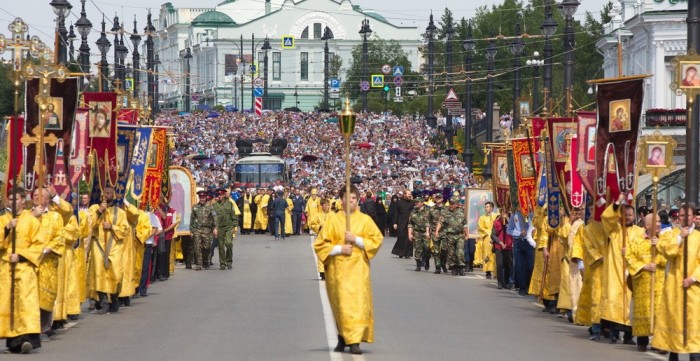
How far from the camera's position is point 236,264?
36250 mm

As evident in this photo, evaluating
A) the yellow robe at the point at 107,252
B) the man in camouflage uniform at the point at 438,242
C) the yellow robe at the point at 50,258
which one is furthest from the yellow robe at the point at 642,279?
the man in camouflage uniform at the point at 438,242

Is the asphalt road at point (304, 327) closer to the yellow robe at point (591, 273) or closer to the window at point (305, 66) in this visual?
the yellow robe at point (591, 273)

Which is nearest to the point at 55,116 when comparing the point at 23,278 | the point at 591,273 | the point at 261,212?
the point at 23,278

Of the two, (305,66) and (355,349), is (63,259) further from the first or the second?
(305,66)

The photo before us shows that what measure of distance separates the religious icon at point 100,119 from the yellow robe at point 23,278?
22.3 ft

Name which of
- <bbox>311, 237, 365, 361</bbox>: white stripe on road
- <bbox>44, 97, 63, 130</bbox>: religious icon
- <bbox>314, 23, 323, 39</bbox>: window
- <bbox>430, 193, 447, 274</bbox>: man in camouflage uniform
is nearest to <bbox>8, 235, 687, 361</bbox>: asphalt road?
<bbox>311, 237, 365, 361</bbox>: white stripe on road

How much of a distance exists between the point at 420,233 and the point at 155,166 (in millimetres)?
7359

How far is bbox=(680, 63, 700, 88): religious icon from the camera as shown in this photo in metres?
17.4

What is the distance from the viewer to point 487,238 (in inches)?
1299

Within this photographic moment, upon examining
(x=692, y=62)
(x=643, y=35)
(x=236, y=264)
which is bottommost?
(x=236, y=264)

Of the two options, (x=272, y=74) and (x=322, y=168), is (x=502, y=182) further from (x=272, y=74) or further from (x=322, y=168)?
(x=272, y=74)

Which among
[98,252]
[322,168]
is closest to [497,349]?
[98,252]

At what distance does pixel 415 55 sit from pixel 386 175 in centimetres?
8062

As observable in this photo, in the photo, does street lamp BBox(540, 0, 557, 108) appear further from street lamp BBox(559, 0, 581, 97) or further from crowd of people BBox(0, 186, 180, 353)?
crowd of people BBox(0, 186, 180, 353)
